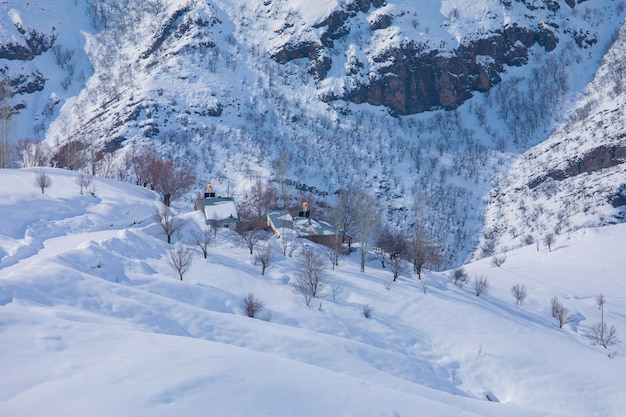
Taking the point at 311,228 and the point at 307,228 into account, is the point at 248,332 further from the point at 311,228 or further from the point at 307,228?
the point at 311,228

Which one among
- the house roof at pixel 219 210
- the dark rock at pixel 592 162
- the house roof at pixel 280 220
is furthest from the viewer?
the dark rock at pixel 592 162

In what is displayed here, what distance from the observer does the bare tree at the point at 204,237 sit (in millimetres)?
36031

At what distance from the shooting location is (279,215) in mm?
49781

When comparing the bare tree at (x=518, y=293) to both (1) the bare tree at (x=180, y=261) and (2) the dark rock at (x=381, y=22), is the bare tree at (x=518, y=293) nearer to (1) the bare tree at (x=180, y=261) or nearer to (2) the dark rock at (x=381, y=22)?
(1) the bare tree at (x=180, y=261)

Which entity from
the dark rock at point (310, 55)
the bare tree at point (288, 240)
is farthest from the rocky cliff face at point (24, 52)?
the bare tree at point (288, 240)

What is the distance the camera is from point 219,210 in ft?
155

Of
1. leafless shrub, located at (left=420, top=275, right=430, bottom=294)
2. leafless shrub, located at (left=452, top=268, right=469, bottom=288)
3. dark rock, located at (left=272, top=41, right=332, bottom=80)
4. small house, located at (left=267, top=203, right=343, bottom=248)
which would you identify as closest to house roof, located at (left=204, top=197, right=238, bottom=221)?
small house, located at (left=267, top=203, right=343, bottom=248)

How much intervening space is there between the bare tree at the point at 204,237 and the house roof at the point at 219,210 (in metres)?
2.53

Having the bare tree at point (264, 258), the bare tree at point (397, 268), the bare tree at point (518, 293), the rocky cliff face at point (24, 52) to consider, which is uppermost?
the rocky cliff face at point (24, 52)

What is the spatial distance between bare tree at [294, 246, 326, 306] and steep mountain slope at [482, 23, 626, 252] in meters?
59.9

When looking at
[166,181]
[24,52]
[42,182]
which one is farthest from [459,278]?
[24,52]

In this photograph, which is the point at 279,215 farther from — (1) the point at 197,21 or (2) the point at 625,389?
(1) the point at 197,21

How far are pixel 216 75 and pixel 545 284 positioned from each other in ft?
394

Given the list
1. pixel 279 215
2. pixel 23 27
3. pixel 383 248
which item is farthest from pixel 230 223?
pixel 23 27
